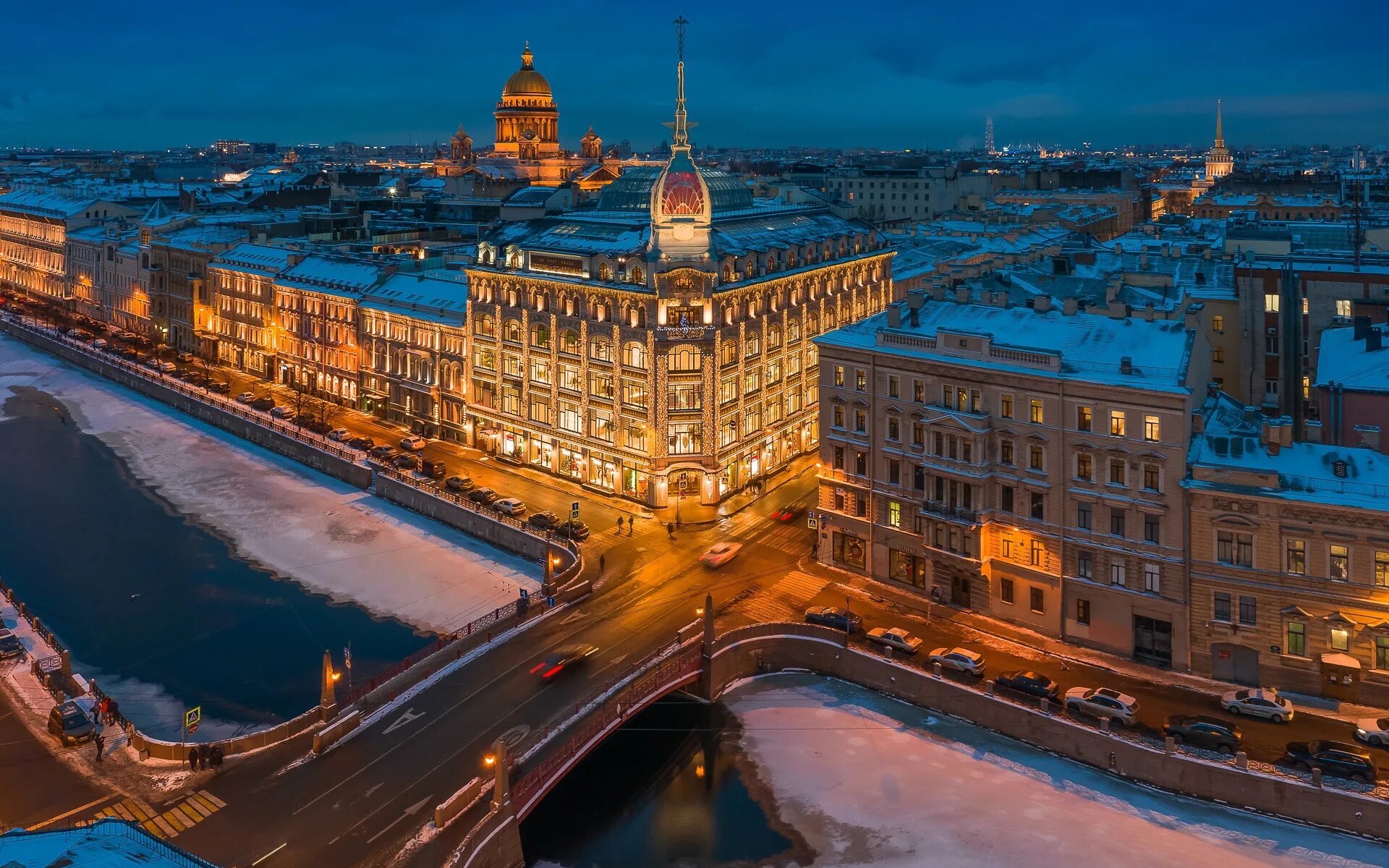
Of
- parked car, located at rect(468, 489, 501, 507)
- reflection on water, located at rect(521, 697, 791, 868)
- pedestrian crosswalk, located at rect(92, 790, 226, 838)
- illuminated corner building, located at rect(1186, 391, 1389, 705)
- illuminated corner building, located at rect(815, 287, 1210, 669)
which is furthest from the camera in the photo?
parked car, located at rect(468, 489, 501, 507)

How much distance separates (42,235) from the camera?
175250 mm

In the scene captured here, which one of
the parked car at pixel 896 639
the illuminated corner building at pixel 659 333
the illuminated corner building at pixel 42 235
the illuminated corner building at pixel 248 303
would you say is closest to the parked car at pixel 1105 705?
the parked car at pixel 896 639

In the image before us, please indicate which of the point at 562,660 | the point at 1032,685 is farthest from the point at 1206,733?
the point at 562,660

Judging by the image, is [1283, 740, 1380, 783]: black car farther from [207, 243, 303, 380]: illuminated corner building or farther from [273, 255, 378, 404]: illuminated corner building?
[207, 243, 303, 380]: illuminated corner building

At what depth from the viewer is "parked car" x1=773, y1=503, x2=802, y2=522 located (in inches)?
3056

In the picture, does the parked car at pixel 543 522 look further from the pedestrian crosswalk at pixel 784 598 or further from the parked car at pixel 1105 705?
the parked car at pixel 1105 705

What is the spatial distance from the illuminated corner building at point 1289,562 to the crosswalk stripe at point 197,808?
1764 inches

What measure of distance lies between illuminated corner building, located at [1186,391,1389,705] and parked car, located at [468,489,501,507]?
47416 mm

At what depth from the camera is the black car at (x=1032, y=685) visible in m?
51.4

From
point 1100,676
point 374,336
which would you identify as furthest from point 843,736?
point 374,336

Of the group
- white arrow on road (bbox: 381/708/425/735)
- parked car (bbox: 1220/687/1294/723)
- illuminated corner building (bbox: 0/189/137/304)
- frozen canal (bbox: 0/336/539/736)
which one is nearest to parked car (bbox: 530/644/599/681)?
white arrow on road (bbox: 381/708/425/735)

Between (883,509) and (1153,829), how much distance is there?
24908 millimetres

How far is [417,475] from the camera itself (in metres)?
86.9

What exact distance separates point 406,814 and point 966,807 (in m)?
23.0
